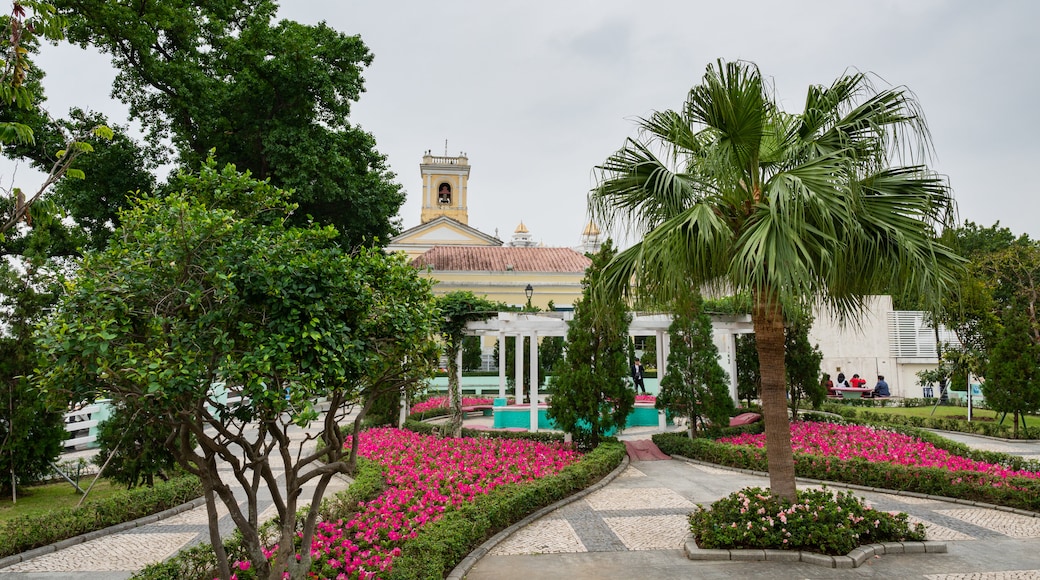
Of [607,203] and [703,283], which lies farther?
[607,203]

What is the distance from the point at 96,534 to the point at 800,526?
8943 mm

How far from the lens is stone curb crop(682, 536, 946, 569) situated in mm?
6324

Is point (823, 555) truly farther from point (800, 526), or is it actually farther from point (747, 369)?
point (747, 369)

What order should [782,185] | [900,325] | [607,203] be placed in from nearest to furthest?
1. [782,185]
2. [607,203]
3. [900,325]

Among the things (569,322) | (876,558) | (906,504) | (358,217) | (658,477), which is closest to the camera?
(876,558)

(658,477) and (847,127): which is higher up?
(847,127)

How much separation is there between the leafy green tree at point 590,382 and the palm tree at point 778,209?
563 centimetres

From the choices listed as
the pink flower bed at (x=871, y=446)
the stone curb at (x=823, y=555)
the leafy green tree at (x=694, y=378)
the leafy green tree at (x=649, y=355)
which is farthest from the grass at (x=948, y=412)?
the stone curb at (x=823, y=555)

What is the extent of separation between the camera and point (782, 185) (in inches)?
230

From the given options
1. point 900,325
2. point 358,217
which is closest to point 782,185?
point 358,217

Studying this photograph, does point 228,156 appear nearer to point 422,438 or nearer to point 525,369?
point 422,438

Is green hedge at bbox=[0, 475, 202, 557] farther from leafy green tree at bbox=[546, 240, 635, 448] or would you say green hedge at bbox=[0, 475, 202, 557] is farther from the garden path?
leafy green tree at bbox=[546, 240, 635, 448]

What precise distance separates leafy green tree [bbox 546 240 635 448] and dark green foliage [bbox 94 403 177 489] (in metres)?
7.30

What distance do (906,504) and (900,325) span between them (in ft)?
68.4
